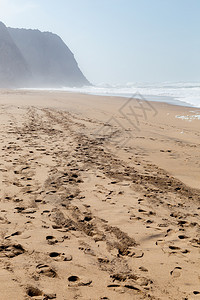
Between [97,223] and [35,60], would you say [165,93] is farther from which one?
[35,60]

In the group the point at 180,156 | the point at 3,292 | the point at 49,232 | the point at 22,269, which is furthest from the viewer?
the point at 180,156

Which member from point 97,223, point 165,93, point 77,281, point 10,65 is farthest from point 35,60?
point 77,281

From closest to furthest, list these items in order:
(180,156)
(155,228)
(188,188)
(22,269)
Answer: (22,269)
(155,228)
(188,188)
(180,156)

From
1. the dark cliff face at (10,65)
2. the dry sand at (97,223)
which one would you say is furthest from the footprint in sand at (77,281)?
the dark cliff face at (10,65)

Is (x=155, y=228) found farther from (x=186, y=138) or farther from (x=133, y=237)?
(x=186, y=138)

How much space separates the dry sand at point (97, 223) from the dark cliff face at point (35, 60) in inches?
2778

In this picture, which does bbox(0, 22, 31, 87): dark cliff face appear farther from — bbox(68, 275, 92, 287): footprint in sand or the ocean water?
bbox(68, 275, 92, 287): footprint in sand

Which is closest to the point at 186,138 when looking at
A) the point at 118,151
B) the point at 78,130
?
the point at 118,151

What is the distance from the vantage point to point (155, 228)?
2.77m

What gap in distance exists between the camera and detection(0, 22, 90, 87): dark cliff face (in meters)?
74.1

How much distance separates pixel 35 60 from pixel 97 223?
110270mm

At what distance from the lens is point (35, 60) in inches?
4013

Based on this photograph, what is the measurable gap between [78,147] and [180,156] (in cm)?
261

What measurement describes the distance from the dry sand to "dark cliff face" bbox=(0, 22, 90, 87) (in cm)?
7055
